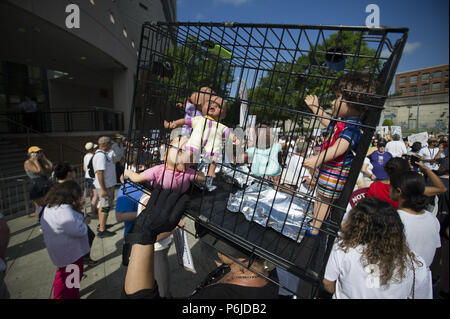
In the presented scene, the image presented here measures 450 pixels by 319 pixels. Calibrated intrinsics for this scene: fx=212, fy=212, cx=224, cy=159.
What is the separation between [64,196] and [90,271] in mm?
1415

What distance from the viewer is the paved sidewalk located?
2.68 meters

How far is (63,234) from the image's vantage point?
227 centimetres

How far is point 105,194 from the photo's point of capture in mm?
4086

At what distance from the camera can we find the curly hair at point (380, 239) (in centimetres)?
130

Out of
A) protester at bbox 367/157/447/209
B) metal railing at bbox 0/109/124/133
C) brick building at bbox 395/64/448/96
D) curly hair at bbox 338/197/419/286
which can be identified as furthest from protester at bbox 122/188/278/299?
brick building at bbox 395/64/448/96

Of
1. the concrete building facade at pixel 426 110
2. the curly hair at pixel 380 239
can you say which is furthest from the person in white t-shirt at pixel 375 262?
the concrete building facade at pixel 426 110

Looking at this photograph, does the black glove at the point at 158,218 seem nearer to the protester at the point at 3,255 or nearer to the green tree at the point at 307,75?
the green tree at the point at 307,75

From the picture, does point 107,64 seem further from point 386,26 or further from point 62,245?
point 386,26

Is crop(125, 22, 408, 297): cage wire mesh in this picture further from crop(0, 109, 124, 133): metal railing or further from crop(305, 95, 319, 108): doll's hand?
crop(0, 109, 124, 133): metal railing

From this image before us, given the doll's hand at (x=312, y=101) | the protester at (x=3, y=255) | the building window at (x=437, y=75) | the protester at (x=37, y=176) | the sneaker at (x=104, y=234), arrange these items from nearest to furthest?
the doll's hand at (x=312, y=101) → the protester at (x=3, y=255) → the sneaker at (x=104, y=234) → the protester at (x=37, y=176) → the building window at (x=437, y=75)

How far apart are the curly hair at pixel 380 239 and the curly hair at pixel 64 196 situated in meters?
2.66

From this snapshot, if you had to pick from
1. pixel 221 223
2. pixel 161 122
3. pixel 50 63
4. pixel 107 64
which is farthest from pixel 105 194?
pixel 50 63

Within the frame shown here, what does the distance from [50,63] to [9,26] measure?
16.6 feet

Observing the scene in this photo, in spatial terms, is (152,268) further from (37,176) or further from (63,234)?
(37,176)
